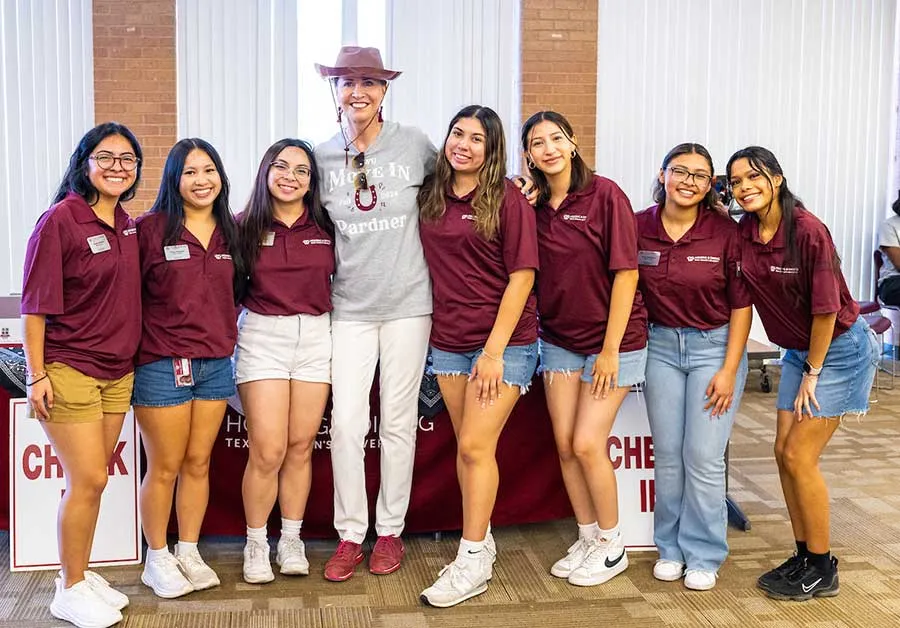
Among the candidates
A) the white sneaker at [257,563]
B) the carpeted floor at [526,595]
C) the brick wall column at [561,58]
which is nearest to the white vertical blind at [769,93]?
the brick wall column at [561,58]

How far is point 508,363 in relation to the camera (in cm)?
312

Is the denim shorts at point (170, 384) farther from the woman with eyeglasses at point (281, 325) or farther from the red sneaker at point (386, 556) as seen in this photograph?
the red sneaker at point (386, 556)

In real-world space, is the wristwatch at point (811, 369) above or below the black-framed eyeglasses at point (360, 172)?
below

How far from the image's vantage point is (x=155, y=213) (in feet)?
9.92

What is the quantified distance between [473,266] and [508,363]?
12.3 inches

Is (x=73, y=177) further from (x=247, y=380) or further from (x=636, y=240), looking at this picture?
(x=636, y=240)

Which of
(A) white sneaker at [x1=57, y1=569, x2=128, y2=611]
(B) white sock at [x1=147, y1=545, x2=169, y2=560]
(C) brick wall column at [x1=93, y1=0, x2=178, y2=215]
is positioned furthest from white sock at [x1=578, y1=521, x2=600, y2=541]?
(C) brick wall column at [x1=93, y1=0, x2=178, y2=215]

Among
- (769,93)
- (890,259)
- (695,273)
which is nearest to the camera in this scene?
(695,273)

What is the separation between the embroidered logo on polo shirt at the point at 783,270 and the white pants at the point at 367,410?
106 centimetres

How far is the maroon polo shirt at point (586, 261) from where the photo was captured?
3.08 meters

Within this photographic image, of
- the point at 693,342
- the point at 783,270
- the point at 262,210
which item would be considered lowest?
the point at 693,342

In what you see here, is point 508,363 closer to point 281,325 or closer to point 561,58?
point 281,325

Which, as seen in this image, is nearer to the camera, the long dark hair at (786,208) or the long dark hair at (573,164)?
the long dark hair at (786,208)

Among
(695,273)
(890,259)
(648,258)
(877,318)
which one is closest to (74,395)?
(648,258)
